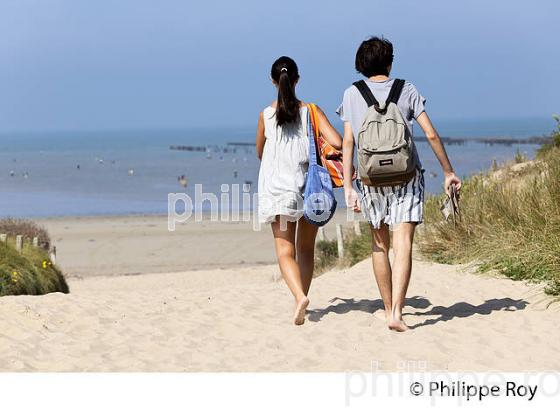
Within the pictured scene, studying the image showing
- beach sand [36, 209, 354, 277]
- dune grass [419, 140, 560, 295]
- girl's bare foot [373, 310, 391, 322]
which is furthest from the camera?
beach sand [36, 209, 354, 277]

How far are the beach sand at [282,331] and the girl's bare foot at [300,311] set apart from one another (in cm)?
5

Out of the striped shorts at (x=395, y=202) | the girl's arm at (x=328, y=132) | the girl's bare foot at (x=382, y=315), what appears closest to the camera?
the striped shorts at (x=395, y=202)

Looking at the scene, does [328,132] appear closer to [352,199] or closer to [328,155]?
[328,155]

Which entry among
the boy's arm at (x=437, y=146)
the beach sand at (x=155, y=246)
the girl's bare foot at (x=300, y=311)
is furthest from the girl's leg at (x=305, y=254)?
the beach sand at (x=155, y=246)

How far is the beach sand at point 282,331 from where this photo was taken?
6.63 meters

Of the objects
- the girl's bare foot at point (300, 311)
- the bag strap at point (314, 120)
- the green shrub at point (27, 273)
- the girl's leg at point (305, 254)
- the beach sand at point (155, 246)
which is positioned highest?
the bag strap at point (314, 120)

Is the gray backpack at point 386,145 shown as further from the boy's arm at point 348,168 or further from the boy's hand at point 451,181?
the boy's hand at point 451,181

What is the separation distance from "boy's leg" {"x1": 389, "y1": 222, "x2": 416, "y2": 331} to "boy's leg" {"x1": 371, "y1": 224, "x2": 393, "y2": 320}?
86 millimetres

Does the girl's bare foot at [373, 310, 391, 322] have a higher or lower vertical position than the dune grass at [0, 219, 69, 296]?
higher

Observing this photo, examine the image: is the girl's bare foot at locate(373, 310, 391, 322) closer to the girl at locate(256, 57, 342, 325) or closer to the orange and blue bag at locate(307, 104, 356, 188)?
the girl at locate(256, 57, 342, 325)

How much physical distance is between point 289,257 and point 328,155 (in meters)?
0.82

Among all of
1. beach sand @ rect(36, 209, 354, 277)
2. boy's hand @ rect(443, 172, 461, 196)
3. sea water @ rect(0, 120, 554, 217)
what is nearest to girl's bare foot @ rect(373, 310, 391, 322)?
Result: boy's hand @ rect(443, 172, 461, 196)

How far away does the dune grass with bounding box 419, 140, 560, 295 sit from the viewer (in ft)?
31.6
